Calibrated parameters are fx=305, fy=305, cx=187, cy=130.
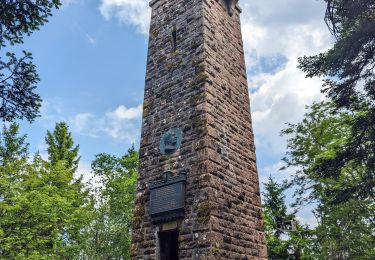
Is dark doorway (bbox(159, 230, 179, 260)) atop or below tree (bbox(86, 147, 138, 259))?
below

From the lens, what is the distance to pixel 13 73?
5.98 metres

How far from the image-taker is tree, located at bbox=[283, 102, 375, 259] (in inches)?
397

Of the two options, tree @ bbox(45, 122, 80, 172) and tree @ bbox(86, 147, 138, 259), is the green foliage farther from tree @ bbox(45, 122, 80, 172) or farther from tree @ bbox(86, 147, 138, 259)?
tree @ bbox(45, 122, 80, 172)

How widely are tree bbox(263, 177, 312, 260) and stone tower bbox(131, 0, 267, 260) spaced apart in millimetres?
7046

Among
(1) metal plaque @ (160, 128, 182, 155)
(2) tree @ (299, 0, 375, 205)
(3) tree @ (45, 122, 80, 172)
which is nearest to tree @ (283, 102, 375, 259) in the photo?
(2) tree @ (299, 0, 375, 205)

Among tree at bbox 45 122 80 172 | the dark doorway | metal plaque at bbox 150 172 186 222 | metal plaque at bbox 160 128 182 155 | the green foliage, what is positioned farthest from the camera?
tree at bbox 45 122 80 172

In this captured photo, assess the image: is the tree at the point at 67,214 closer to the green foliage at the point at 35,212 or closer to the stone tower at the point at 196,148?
the green foliage at the point at 35,212

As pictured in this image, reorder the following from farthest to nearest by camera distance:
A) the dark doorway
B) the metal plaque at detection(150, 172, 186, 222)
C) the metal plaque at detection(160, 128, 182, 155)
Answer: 1. the metal plaque at detection(160, 128, 182, 155)
2. the dark doorway
3. the metal plaque at detection(150, 172, 186, 222)

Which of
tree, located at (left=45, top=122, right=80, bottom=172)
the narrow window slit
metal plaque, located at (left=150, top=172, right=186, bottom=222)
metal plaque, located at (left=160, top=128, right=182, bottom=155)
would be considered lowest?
metal plaque, located at (left=150, top=172, right=186, bottom=222)

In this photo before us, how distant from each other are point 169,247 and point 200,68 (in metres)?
4.06

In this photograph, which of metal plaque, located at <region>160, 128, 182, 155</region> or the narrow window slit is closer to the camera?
metal plaque, located at <region>160, 128, 182, 155</region>

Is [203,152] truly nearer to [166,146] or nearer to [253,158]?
[166,146]

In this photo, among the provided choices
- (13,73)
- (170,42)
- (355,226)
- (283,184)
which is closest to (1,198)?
(13,73)

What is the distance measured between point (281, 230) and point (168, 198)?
472 inches
